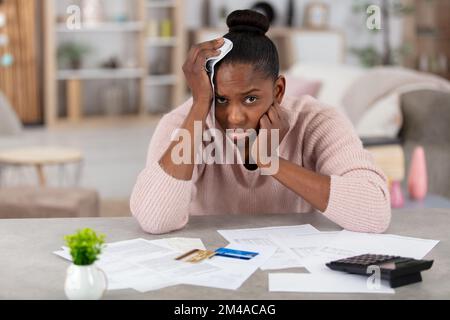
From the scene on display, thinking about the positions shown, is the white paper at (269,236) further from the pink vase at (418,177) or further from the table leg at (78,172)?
the table leg at (78,172)

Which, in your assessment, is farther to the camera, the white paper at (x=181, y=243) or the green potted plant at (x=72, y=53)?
the green potted plant at (x=72, y=53)

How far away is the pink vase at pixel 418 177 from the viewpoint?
3.98 meters

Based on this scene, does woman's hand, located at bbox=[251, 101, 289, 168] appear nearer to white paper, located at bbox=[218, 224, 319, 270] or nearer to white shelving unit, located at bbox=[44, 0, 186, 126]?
white paper, located at bbox=[218, 224, 319, 270]

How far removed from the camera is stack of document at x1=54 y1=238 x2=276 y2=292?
4.80ft

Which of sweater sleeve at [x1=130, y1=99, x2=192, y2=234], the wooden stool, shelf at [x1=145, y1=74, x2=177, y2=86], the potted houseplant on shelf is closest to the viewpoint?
the potted houseplant on shelf

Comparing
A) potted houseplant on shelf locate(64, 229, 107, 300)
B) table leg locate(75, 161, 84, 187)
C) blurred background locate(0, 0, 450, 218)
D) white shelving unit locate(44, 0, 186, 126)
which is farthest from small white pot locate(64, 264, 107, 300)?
white shelving unit locate(44, 0, 186, 126)

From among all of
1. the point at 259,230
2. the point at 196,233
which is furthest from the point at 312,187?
the point at 196,233

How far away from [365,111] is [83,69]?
14.5ft

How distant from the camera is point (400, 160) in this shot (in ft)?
14.8

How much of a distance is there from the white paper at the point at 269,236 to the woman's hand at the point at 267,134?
17 centimetres

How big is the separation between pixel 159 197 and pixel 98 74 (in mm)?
7059

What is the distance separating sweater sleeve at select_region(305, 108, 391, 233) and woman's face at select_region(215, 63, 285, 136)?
219mm

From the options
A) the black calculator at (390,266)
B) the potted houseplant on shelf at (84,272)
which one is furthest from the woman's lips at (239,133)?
the potted houseplant on shelf at (84,272)

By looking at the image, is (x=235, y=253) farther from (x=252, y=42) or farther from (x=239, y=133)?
(x=252, y=42)
